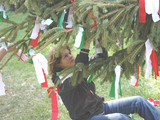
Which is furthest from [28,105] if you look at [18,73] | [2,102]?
[18,73]

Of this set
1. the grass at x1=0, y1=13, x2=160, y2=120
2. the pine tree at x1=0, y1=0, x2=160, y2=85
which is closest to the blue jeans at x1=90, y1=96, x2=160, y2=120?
the pine tree at x1=0, y1=0, x2=160, y2=85

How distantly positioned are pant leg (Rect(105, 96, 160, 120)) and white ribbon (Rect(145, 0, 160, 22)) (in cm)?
118

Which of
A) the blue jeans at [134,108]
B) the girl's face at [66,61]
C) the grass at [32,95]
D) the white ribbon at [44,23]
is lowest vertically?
the grass at [32,95]

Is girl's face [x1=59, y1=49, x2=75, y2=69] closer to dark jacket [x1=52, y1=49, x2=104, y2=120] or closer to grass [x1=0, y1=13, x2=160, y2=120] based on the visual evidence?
dark jacket [x1=52, y1=49, x2=104, y2=120]

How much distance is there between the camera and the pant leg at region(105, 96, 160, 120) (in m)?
2.20

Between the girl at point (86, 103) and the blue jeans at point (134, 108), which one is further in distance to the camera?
the blue jeans at point (134, 108)

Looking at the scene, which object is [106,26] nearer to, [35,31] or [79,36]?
[79,36]

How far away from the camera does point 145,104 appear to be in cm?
221

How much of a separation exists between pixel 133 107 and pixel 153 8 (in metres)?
1.25

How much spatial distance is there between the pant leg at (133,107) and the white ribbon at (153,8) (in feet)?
3.87

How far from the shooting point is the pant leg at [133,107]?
7.21 ft

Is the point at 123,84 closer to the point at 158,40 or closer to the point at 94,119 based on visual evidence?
the point at 94,119

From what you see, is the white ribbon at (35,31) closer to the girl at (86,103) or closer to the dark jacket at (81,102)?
the girl at (86,103)

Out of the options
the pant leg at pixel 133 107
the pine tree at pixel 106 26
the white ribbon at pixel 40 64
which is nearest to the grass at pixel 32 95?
the pant leg at pixel 133 107
